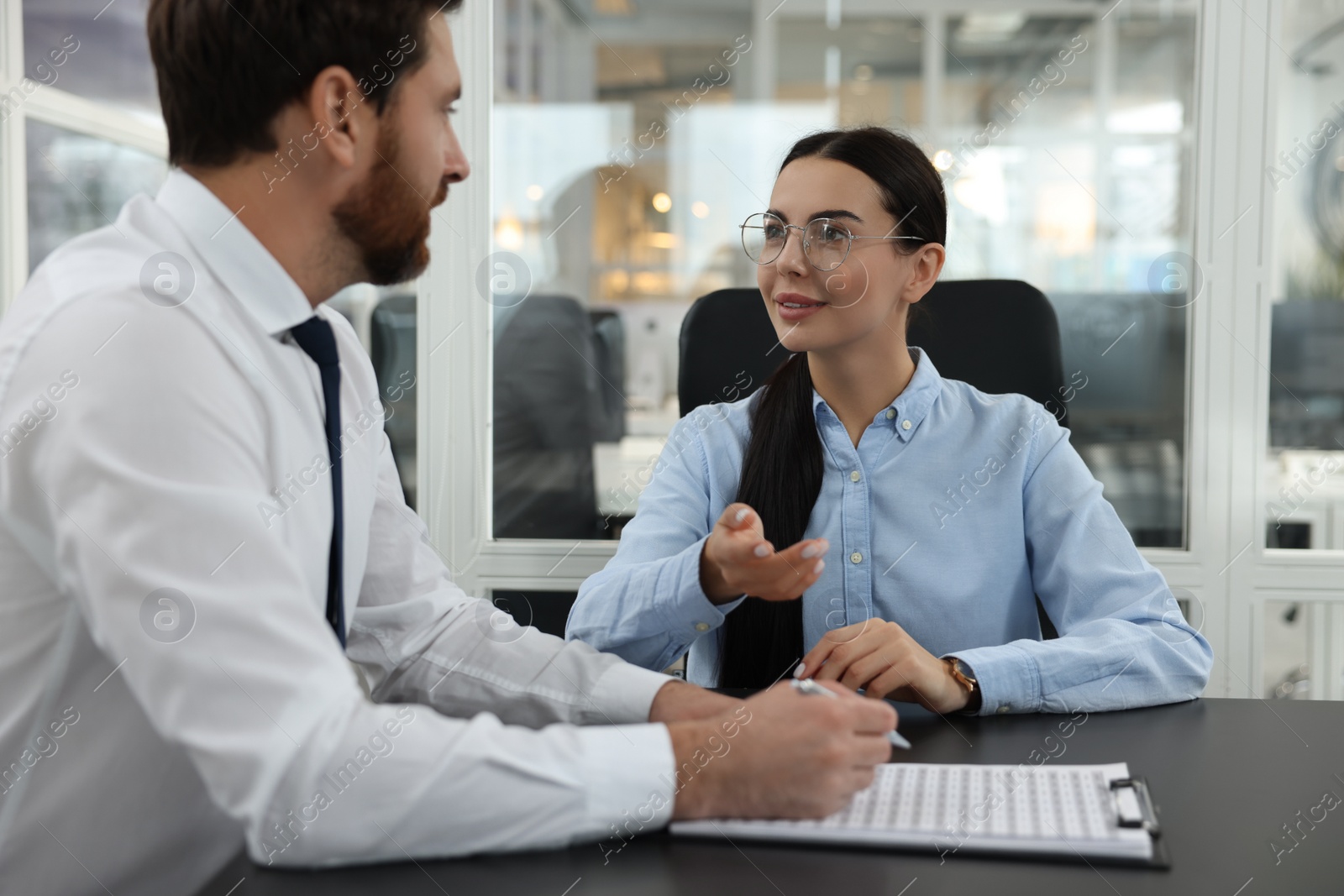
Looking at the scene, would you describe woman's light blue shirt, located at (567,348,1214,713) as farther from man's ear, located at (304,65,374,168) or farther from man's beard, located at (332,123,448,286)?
man's ear, located at (304,65,374,168)

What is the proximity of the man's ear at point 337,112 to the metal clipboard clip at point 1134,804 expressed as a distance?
0.87m

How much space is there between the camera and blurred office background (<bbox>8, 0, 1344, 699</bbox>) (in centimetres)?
243

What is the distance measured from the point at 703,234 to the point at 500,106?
22.0 inches

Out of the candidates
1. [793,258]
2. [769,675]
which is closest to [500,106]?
[793,258]

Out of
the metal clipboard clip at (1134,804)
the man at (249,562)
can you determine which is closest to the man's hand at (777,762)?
the man at (249,562)

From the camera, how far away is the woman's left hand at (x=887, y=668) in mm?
1175

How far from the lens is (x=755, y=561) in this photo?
117 centimetres

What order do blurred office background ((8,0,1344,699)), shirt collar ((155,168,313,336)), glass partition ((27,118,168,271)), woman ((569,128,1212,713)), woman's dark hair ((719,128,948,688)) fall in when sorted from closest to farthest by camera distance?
shirt collar ((155,168,313,336)), woman ((569,128,1212,713)), woman's dark hair ((719,128,948,688)), glass partition ((27,118,168,271)), blurred office background ((8,0,1344,699))

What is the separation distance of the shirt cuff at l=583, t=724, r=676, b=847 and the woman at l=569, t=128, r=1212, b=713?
49 centimetres

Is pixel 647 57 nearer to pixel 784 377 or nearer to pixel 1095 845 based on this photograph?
pixel 784 377

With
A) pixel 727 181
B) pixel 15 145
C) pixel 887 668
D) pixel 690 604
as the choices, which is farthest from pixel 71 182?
pixel 887 668

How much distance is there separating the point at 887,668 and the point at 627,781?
0.45 metres

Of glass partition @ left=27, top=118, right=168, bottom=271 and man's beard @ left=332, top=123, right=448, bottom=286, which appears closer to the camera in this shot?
man's beard @ left=332, top=123, right=448, bottom=286

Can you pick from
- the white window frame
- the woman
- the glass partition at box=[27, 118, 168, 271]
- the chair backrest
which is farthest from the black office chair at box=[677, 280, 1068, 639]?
the white window frame
